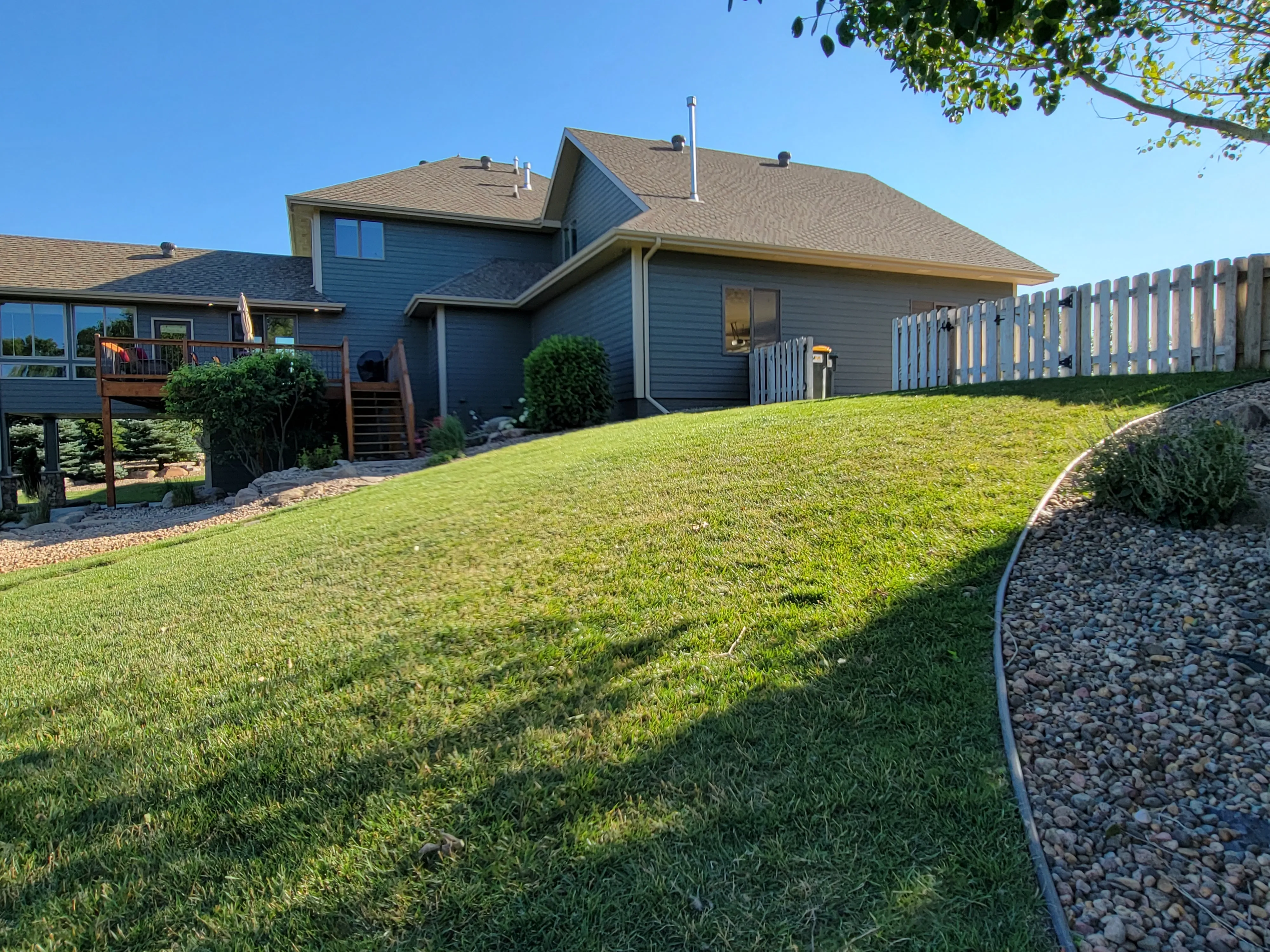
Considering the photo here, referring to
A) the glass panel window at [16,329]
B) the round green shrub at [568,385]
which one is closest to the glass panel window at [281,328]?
the glass panel window at [16,329]

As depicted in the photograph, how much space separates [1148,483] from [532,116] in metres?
18.6

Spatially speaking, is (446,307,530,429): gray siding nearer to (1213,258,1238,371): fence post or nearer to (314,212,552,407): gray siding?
(314,212,552,407): gray siding

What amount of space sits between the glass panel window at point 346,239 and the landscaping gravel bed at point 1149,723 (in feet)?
60.4

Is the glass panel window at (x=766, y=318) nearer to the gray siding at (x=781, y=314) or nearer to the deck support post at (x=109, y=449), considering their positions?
the gray siding at (x=781, y=314)

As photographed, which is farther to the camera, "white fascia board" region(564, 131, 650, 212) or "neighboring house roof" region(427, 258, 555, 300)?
"neighboring house roof" region(427, 258, 555, 300)

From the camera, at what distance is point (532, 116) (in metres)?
18.5

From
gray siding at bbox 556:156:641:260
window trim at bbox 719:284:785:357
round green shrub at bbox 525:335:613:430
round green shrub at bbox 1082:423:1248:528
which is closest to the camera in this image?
round green shrub at bbox 1082:423:1248:528

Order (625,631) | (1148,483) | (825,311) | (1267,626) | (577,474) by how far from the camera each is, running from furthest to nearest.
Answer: (825,311), (577,474), (1148,483), (625,631), (1267,626)

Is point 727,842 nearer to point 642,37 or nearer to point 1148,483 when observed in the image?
point 1148,483

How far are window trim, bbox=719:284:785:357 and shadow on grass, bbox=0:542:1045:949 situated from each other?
35.6 feet

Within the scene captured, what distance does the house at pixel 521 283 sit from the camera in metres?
13.2

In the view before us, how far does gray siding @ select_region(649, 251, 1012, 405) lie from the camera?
12898 mm

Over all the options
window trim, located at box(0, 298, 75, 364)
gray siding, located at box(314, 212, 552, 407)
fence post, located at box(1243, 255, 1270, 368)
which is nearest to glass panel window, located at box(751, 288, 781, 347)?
fence post, located at box(1243, 255, 1270, 368)

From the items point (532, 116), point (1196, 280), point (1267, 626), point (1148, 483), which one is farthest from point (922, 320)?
point (532, 116)
